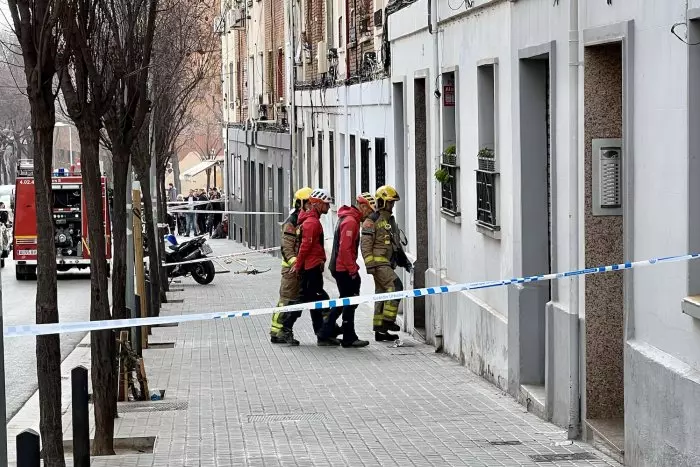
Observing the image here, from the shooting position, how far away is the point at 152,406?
12.6m

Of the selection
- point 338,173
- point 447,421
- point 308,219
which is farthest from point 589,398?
point 338,173

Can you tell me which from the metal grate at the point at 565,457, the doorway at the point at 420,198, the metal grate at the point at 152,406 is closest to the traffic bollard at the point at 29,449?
the metal grate at the point at 565,457

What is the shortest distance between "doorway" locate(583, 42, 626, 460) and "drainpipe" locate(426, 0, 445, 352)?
242 inches

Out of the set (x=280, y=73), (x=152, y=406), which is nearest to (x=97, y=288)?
(x=152, y=406)

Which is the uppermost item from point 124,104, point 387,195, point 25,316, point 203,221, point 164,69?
point 164,69

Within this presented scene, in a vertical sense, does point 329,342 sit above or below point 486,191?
below

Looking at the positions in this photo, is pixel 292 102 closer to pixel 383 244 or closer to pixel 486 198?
pixel 383 244

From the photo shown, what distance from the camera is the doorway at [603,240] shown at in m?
9.81

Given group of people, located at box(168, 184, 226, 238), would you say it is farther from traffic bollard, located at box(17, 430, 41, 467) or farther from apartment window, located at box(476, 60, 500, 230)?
traffic bollard, located at box(17, 430, 41, 467)

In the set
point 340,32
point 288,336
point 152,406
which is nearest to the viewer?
point 152,406

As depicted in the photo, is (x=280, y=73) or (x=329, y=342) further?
(x=280, y=73)

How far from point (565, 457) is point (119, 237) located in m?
4.66

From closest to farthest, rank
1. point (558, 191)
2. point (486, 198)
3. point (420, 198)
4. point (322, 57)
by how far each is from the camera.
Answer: point (558, 191)
point (486, 198)
point (420, 198)
point (322, 57)

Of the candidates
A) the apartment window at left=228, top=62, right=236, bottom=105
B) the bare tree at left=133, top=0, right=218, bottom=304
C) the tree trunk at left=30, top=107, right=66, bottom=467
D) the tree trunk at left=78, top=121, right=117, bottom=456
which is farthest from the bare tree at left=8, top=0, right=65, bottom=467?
the apartment window at left=228, top=62, right=236, bottom=105
